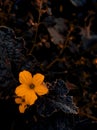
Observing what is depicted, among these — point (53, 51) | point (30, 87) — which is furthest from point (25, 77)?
point (53, 51)

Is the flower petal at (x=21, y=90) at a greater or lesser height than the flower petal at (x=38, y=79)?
lesser

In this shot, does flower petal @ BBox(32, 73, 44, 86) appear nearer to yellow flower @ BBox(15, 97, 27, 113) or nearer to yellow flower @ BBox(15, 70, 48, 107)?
yellow flower @ BBox(15, 70, 48, 107)

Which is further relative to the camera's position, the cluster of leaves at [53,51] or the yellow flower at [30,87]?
the cluster of leaves at [53,51]

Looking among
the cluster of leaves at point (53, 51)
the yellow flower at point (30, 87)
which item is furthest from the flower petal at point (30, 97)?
the cluster of leaves at point (53, 51)

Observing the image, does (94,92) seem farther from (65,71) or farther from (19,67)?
(19,67)

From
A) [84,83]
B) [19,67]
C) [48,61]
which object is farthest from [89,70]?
[19,67]

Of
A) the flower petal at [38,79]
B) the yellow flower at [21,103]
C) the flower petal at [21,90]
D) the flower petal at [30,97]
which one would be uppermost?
the flower petal at [38,79]

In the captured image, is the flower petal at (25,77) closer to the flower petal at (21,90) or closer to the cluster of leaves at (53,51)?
the flower petal at (21,90)
